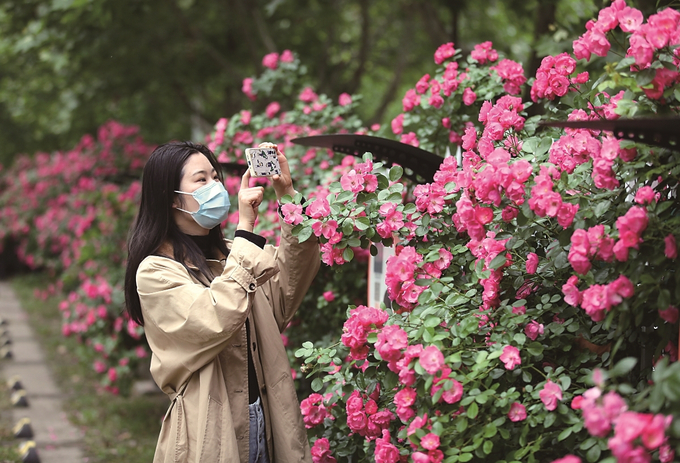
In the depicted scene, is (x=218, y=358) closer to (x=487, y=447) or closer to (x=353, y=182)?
(x=353, y=182)

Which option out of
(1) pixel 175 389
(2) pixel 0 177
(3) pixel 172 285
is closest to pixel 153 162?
(3) pixel 172 285

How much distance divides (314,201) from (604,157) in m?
0.87

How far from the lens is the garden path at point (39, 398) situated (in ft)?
16.3

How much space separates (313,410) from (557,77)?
1.40m

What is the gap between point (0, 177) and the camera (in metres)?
13.4

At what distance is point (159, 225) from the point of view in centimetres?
234

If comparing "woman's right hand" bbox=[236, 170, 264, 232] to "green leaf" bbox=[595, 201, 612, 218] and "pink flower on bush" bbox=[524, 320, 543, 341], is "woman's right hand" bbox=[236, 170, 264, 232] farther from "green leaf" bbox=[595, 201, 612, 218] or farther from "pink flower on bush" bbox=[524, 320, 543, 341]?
"green leaf" bbox=[595, 201, 612, 218]

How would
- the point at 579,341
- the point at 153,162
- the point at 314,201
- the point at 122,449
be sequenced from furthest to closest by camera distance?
the point at 122,449 < the point at 153,162 < the point at 314,201 < the point at 579,341

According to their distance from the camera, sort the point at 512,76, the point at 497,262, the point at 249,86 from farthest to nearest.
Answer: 1. the point at 249,86
2. the point at 512,76
3. the point at 497,262

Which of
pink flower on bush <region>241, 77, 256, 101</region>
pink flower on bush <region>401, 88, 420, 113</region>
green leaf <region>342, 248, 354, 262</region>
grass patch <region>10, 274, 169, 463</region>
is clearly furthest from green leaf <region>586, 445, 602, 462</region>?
grass patch <region>10, 274, 169, 463</region>

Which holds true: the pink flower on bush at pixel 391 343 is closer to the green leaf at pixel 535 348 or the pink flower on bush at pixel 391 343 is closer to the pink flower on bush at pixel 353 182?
the green leaf at pixel 535 348

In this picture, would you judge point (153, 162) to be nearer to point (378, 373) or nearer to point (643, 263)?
point (378, 373)

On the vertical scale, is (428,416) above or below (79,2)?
below

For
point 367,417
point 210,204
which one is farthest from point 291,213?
point 367,417
